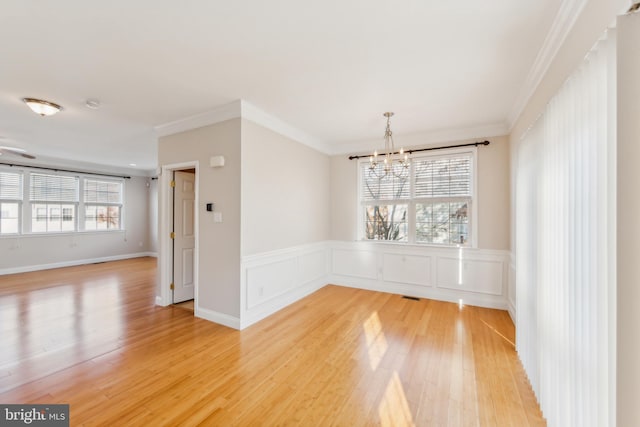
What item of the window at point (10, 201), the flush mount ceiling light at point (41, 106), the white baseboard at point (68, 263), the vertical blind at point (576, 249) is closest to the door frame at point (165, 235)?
the flush mount ceiling light at point (41, 106)

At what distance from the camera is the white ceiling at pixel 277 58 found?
174cm

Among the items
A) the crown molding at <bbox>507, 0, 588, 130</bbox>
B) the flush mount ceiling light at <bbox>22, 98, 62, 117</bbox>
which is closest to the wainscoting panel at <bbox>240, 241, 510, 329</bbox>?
the crown molding at <bbox>507, 0, 588, 130</bbox>

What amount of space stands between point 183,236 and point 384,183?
11.9 feet

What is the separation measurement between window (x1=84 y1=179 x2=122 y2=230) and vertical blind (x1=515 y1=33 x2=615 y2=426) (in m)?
9.75

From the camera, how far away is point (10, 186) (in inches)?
233

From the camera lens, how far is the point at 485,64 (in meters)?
2.37

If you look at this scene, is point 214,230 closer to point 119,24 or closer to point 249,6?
point 119,24

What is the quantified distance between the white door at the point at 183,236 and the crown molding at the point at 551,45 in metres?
4.60

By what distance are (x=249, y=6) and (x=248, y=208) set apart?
215 cm

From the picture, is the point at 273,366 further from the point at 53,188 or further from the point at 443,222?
the point at 53,188

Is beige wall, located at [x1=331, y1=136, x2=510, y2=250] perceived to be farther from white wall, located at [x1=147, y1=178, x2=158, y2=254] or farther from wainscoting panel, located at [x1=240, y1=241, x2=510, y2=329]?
white wall, located at [x1=147, y1=178, x2=158, y2=254]

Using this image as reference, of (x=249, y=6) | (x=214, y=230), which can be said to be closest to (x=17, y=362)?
(x=214, y=230)

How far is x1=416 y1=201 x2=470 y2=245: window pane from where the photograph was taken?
4238 mm
